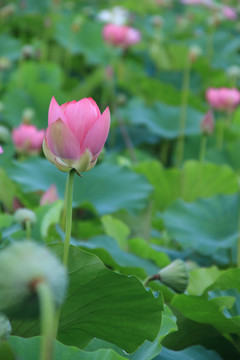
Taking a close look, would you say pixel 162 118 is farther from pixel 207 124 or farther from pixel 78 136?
pixel 78 136

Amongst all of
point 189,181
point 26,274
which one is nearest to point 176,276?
point 26,274

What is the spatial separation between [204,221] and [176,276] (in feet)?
1.84

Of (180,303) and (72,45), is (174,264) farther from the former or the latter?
(72,45)

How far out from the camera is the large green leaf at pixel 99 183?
142 centimetres

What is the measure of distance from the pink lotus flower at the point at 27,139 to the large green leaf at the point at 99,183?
0.07 meters

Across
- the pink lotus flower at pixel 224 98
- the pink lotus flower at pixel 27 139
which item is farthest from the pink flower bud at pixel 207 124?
the pink lotus flower at pixel 224 98

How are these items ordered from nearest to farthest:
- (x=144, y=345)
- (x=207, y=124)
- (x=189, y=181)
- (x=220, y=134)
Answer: (x=144, y=345), (x=207, y=124), (x=189, y=181), (x=220, y=134)

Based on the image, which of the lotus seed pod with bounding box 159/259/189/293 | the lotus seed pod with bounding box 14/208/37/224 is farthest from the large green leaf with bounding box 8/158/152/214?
the lotus seed pod with bounding box 159/259/189/293

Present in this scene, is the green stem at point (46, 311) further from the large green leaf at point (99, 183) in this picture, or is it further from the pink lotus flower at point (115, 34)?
the pink lotus flower at point (115, 34)

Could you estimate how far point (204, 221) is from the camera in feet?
4.55

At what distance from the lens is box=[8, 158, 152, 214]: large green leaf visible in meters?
1.42

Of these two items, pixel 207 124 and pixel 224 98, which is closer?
pixel 207 124

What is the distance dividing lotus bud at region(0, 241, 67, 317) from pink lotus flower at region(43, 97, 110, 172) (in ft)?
0.65

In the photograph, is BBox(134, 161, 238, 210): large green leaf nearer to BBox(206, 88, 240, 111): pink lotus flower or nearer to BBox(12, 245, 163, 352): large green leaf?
BBox(206, 88, 240, 111): pink lotus flower
